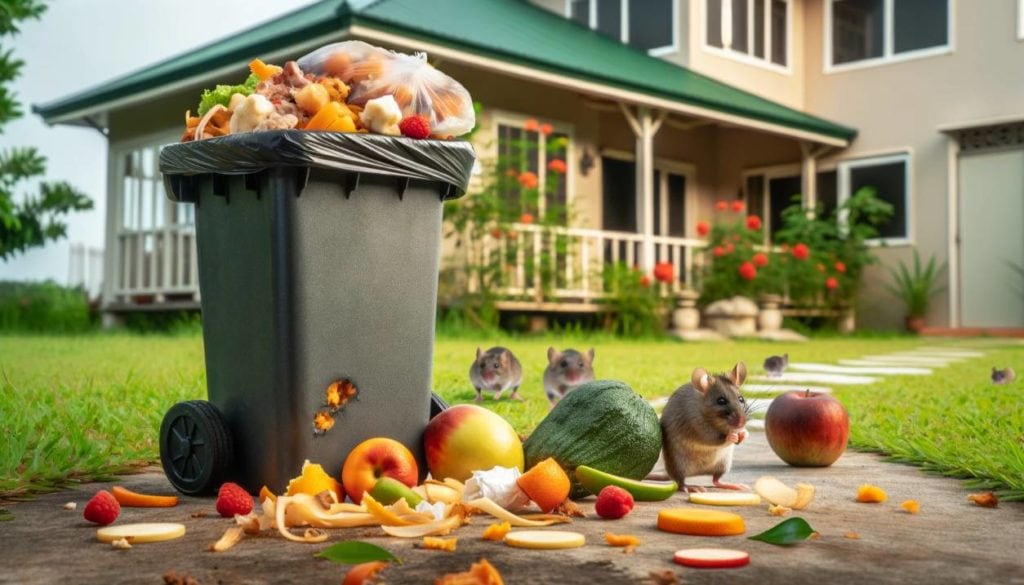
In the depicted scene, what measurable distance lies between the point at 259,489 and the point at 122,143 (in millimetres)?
12748

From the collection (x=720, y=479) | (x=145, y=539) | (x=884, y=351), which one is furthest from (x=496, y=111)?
(x=145, y=539)

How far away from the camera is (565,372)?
16.2ft

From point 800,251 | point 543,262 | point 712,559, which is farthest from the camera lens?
point 800,251

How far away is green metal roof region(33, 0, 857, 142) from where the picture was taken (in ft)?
33.5

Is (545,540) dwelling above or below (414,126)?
below

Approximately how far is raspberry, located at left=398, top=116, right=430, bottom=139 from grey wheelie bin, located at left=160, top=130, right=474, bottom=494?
0.03 m

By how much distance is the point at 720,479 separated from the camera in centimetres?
311

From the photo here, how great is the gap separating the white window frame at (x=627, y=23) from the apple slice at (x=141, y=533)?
14.2 meters

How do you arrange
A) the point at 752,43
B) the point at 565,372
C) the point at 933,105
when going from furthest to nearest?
the point at 752,43
the point at 933,105
the point at 565,372

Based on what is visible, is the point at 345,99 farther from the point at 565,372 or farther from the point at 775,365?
the point at 775,365

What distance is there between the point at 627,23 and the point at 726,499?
14247 millimetres

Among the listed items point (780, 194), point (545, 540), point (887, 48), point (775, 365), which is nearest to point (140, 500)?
point (545, 540)

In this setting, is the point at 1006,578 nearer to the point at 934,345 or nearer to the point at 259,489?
the point at 259,489

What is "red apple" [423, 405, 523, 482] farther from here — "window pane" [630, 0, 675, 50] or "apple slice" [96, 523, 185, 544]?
"window pane" [630, 0, 675, 50]
